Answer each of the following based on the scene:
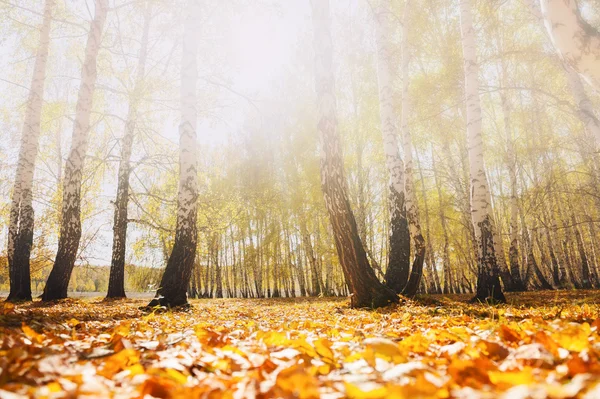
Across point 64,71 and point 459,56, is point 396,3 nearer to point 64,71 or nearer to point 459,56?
point 459,56

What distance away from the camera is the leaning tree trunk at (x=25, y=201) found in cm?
690

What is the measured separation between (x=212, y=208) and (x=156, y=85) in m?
3.48

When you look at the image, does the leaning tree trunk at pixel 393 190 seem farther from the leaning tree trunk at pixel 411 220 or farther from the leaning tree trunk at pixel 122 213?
the leaning tree trunk at pixel 122 213

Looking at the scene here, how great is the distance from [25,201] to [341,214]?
7.07 meters

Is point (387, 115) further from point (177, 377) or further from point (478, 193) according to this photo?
→ point (177, 377)

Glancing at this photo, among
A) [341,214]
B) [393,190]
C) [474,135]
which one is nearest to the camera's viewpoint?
[341,214]

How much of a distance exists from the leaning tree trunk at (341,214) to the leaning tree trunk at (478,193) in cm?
170

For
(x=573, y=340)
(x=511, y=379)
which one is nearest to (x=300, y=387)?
(x=511, y=379)

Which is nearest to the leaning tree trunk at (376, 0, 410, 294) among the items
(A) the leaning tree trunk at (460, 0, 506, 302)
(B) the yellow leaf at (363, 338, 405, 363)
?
(A) the leaning tree trunk at (460, 0, 506, 302)

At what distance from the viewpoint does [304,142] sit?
52.6 feet

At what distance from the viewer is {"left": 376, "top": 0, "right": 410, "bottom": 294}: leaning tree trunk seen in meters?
5.94

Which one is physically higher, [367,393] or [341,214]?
[341,214]

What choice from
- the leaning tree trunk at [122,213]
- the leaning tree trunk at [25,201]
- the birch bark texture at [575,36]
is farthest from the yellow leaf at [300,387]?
the leaning tree trunk at [122,213]

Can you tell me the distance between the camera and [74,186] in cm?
669
